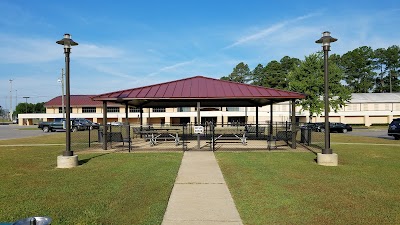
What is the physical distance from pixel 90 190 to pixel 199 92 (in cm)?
1056

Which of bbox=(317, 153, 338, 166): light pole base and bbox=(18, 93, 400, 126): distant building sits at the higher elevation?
bbox=(18, 93, 400, 126): distant building

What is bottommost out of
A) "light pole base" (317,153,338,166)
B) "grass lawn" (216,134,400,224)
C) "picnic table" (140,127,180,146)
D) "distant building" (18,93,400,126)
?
"grass lawn" (216,134,400,224)

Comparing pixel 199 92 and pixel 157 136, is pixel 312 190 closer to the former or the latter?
pixel 199 92

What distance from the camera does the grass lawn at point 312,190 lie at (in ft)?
19.1

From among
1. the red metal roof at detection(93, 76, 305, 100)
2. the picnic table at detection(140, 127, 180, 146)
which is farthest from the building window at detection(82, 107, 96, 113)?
the red metal roof at detection(93, 76, 305, 100)

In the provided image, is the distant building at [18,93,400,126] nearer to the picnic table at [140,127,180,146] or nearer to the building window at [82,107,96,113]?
the building window at [82,107,96,113]

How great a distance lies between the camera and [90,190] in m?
7.83

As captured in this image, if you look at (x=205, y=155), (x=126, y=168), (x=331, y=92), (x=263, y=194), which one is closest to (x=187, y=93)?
(x=205, y=155)

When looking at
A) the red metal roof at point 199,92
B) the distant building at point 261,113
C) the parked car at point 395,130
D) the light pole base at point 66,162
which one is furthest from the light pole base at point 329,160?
the distant building at point 261,113

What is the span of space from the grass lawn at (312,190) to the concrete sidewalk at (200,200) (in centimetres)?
23

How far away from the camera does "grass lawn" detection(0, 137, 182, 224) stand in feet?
19.3

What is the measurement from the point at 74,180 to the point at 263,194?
199 inches

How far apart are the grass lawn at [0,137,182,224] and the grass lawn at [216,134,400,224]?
175cm

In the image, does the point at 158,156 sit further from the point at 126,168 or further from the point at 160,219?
the point at 160,219
